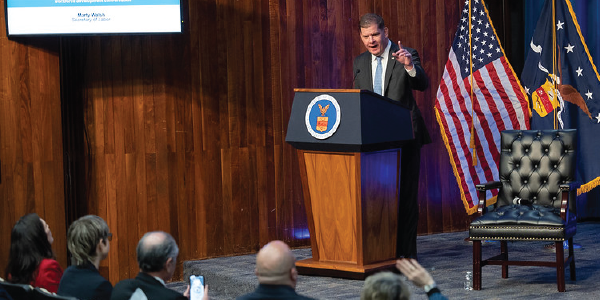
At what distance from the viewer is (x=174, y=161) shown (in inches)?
244

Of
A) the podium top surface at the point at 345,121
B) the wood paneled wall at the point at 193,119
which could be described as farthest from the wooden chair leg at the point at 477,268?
the wood paneled wall at the point at 193,119

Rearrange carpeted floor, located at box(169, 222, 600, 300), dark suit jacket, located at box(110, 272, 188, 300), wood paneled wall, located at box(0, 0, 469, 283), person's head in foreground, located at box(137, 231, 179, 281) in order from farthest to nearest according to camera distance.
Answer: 1. wood paneled wall, located at box(0, 0, 469, 283)
2. carpeted floor, located at box(169, 222, 600, 300)
3. person's head in foreground, located at box(137, 231, 179, 281)
4. dark suit jacket, located at box(110, 272, 188, 300)

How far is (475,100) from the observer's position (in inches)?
271

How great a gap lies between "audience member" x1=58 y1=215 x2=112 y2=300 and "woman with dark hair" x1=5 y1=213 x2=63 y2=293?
0.69 feet

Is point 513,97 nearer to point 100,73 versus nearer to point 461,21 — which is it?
point 461,21

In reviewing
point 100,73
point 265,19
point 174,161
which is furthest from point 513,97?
point 100,73

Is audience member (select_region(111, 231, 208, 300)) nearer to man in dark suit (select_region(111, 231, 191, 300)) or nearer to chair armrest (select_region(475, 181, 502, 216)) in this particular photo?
man in dark suit (select_region(111, 231, 191, 300))

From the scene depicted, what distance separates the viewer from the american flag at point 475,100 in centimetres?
684

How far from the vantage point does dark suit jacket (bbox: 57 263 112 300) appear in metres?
3.22

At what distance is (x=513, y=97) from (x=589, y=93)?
58 centimetres

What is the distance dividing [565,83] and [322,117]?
8.97 ft

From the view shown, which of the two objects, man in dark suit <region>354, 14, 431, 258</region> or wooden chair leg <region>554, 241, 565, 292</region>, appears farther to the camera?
man in dark suit <region>354, 14, 431, 258</region>

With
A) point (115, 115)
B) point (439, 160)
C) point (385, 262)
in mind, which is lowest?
point (385, 262)

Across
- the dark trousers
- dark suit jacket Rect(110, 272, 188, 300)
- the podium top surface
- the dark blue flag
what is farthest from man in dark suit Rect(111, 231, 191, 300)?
the dark blue flag
